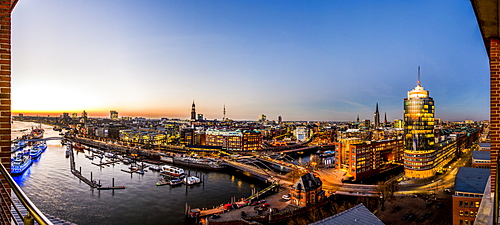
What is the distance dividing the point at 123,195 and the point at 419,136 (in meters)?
20.2

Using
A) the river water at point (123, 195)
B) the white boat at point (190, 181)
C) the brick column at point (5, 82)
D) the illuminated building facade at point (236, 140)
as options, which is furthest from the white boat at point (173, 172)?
the brick column at point (5, 82)

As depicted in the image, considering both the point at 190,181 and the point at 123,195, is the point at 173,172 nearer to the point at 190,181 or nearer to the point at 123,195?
the point at 190,181

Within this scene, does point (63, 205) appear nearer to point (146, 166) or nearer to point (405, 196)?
point (146, 166)

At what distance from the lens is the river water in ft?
41.7

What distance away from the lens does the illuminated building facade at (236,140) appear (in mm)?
36250

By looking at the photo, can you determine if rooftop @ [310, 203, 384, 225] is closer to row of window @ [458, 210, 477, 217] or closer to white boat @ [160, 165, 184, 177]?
row of window @ [458, 210, 477, 217]

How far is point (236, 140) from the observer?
36.4 meters

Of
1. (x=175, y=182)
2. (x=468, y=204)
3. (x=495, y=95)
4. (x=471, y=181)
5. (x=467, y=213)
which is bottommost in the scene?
(x=175, y=182)

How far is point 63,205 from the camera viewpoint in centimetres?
1384

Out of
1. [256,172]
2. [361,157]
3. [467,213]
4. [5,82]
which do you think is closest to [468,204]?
[467,213]

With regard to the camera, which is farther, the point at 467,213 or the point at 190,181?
the point at 190,181

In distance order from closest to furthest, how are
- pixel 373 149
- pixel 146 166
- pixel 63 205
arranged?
pixel 63 205 → pixel 373 149 → pixel 146 166

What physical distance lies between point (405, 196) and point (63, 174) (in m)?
22.3

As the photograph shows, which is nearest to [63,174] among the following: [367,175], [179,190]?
[179,190]
